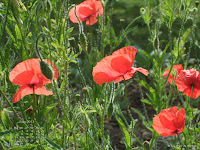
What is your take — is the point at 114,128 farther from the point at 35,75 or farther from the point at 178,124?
the point at 35,75

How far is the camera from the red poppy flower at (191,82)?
123 cm

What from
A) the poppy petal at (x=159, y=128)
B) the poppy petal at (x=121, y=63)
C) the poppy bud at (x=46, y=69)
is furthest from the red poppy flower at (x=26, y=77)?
the poppy petal at (x=159, y=128)

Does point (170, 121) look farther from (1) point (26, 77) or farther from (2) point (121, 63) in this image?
(1) point (26, 77)

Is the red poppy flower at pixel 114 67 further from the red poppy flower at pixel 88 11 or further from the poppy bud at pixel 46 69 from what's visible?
the red poppy flower at pixel 88 11

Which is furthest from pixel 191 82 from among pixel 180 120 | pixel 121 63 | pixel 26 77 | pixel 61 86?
pixel 26 77

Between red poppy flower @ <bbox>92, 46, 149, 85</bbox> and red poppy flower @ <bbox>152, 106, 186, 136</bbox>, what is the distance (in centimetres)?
22

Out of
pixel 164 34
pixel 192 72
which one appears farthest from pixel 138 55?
pixel 192 72

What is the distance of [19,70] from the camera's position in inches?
40.6

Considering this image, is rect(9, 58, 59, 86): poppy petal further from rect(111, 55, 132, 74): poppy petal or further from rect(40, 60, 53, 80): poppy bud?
rect(111, 55, 132, 74): poppy petal

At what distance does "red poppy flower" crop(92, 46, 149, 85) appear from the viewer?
1.02 m

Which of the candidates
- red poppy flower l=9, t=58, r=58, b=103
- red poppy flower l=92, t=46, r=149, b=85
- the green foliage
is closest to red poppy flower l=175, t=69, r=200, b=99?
the green foliage

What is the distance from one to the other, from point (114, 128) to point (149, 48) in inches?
40.2

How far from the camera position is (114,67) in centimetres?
103

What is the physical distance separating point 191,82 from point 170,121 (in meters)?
0.20
